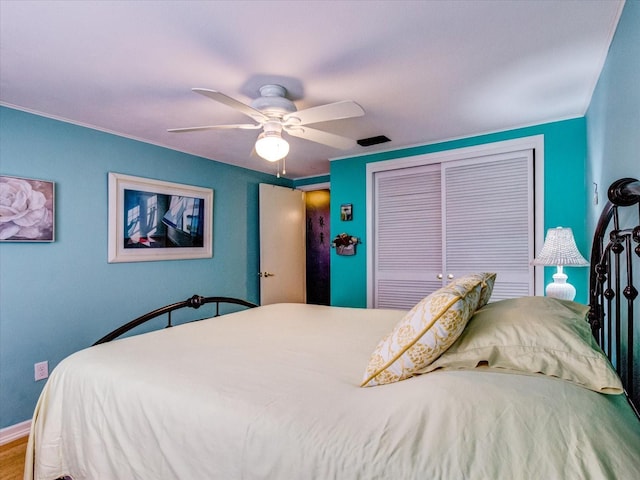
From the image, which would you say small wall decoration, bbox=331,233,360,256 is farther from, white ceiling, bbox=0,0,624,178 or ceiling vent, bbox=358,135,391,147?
white ceiling, bbox=0,0,624,178

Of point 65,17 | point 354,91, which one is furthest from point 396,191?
point 65,17

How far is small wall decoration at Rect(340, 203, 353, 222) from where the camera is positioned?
13.3 ft

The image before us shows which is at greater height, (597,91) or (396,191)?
(597,91)

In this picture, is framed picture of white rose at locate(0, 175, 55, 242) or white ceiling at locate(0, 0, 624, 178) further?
framed picture of white rose at locate(0, 175, 55, 242)

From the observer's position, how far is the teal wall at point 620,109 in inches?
50.9

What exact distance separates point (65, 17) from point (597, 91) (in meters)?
2.87

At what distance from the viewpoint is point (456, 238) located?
3412 mm

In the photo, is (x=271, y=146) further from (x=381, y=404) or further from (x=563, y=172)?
(x=563, y=172)

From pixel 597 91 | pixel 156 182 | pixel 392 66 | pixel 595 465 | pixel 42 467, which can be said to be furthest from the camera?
pixel 156 182

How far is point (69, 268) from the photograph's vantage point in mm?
2791

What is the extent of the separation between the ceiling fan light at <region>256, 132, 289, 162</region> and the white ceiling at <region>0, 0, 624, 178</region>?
309 millimetres

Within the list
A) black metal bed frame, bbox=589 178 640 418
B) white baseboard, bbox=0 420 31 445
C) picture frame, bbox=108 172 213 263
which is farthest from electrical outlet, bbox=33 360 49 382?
black metal bed frame, bbox=589 178 640 418

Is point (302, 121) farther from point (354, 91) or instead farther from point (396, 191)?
point (396, 191)

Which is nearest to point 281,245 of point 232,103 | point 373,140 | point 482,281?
point 373,140
